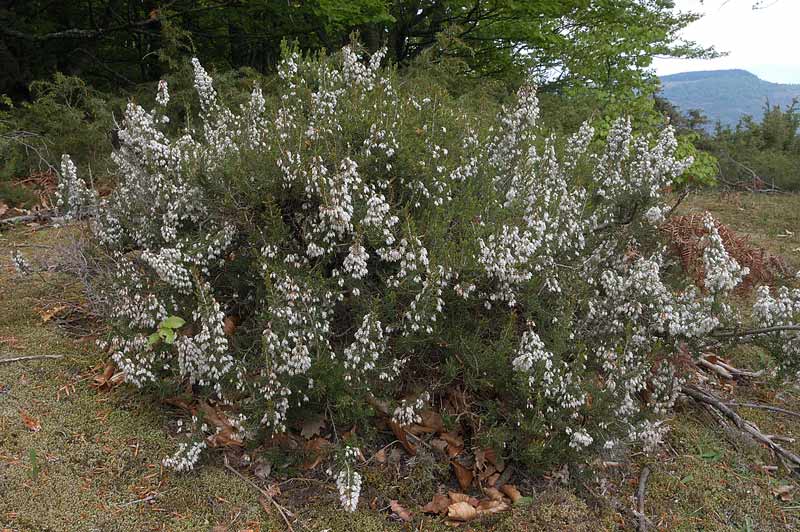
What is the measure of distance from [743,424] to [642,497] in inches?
39.4

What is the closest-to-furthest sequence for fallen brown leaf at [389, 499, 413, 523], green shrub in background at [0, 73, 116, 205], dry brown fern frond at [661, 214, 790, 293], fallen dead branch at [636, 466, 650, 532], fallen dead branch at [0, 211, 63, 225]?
fallen brown leaf at [389, 499, 413, 523] < fallen dead branch at [636, 466, 650, 532] < dry brown fern frond at [661, 214, 790, 293] < fallen dead branch at [0, 211, 63, 225] < green shrub in background at [0, 73, 116, 205]

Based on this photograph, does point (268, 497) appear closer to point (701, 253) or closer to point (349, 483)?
point (349, 483)

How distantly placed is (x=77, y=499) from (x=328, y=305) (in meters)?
1.32

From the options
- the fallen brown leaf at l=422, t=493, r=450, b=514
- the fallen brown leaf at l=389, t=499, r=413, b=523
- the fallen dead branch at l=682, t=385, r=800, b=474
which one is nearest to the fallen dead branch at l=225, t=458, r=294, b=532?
the fallen brown leaf at l=389, t=499, r=413, b=523

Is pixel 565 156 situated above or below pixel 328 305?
above

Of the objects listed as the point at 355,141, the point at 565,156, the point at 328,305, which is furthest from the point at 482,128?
the point at 328,305

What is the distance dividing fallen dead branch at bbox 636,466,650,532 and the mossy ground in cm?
3

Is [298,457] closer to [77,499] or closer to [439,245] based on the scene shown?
[77,499]

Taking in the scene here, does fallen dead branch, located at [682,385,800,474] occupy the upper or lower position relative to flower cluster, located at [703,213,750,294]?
lower

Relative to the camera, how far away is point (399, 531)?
2570 millimetres

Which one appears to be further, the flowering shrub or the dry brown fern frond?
the dry brown fern frond

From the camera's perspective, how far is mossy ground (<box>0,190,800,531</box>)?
2473 millimetres

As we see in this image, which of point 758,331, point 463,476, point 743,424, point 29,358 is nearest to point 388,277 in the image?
point 463,476

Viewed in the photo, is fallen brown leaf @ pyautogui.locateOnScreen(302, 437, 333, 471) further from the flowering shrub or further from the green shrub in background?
the green shrub in background
